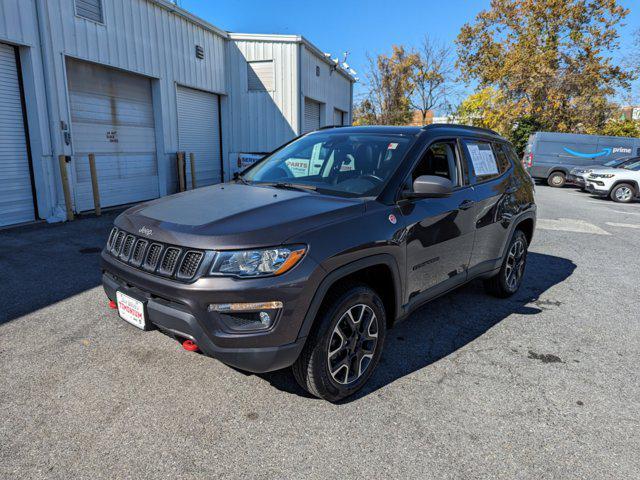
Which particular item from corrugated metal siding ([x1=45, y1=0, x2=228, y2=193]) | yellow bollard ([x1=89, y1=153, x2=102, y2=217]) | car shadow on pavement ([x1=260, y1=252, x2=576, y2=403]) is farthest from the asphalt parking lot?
corrugated metal siding ([x1=45, y1=0, x2=228, y2=193])

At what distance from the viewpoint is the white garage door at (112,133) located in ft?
30.7

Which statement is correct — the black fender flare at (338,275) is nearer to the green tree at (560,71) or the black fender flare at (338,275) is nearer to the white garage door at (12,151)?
the white garage door at (12,151)

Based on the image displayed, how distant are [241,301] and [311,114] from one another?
1617 cm

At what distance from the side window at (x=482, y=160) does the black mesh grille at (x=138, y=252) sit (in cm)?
281

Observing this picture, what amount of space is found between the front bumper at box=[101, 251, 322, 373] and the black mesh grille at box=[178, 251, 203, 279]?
57 mm

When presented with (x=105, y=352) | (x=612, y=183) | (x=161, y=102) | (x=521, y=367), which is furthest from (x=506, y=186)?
(x=612, y=183)

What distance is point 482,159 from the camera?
4.11m

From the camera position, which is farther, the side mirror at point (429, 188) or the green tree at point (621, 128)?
the green tree at point (621, 128)

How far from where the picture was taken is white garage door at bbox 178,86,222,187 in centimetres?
1255

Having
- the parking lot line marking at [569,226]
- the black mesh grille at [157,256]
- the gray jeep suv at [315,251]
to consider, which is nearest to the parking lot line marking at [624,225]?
the parking lot line marking at [569,226]

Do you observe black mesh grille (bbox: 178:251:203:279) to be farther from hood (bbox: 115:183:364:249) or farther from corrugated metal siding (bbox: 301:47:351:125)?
corrugated metal siding (bbox: 301:47:351:125)

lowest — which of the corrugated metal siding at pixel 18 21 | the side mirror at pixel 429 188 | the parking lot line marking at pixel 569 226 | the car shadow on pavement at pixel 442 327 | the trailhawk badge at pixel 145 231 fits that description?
the parking lot line marking at pixel 569 226

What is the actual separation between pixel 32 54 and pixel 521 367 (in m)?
9.37

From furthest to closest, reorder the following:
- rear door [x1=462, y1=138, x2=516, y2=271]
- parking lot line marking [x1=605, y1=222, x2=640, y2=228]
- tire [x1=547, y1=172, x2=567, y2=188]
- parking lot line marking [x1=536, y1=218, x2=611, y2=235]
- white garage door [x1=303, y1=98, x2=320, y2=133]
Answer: tire [x1=547, y1=172, x2=567, y2=188] → white garage door [x1=303, y1=98, x2=320, y2=133] → parking lot line marking [x1=605, y1=222, x2=640, y2=228] → parking lot line marking [x1=536, y1=218, x2=611, y2=235] → rear door [x1=462, y1=138, x2=516, y2=271]
